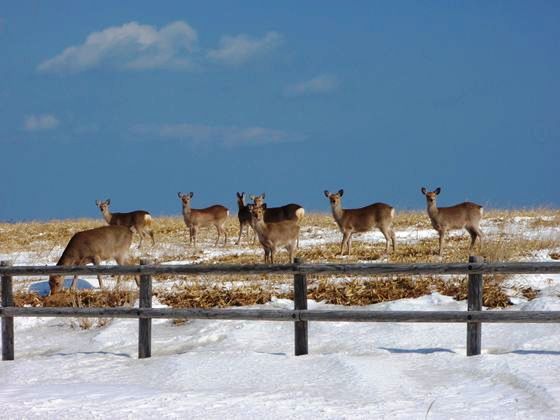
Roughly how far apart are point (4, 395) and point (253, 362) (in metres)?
3.17

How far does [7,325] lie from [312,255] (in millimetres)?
10265

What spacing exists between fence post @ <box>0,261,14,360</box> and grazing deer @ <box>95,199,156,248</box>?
49.4 feet

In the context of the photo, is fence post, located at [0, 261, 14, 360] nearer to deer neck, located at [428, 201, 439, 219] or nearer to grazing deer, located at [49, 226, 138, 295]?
grazing deer, located at [49, 226, 138, 295]

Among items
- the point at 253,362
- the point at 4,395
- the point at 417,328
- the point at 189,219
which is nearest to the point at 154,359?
the point at 253,362

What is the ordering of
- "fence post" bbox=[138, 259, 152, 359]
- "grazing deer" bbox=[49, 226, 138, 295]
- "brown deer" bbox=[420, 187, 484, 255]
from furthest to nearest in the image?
1. "brown deer" bbox=[420, 187, 484, 255]
2. "grazing deer" bbox=[49, 226, 138, 295]
3. "fence post" bbox=[138, 259, 152, 359]

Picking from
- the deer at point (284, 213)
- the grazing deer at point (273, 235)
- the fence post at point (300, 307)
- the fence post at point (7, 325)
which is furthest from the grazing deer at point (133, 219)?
the fence post at point (300, 307)

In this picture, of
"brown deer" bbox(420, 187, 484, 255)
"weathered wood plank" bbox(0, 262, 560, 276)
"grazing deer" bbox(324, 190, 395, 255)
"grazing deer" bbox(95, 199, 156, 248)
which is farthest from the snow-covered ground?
"grazing deer" bbox(95, 199, 156, 248)

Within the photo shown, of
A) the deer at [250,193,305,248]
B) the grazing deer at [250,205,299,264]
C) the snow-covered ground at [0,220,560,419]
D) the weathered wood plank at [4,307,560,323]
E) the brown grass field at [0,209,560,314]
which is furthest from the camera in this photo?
the deer at [250,193,305,248]

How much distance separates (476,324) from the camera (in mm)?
11078

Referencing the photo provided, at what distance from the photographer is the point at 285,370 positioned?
1062 centimetres

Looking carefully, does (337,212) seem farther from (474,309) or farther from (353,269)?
(474,309)

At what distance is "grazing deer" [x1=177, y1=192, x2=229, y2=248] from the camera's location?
96.8ft

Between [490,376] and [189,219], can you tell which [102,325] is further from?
[189,219]

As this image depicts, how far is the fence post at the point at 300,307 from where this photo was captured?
1145 centimetres
